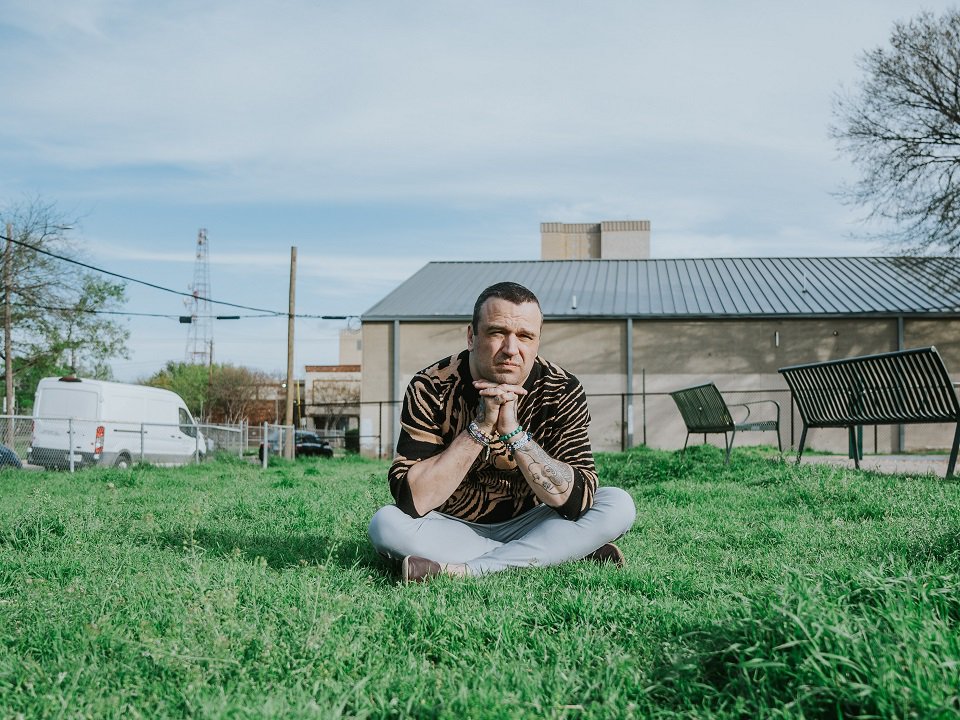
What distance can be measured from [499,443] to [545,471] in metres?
0.22

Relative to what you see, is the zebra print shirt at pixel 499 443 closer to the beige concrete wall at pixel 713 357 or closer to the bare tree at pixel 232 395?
the beige concrete wall at pixel 713 357

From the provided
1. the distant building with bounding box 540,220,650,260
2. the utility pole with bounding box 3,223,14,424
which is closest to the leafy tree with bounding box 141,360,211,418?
the utility pole with bounding box 3,223,14,424

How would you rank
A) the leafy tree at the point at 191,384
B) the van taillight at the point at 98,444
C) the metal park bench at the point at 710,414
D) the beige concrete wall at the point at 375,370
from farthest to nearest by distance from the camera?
the leafy tree at the point at 191,384 < the beige concrete wall at the point at 375,370 < the van taillight at the point at 98,444 < the metal park bench at the point at 710,414

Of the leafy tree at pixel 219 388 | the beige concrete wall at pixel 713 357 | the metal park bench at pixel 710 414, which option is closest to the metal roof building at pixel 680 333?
the beige concrete wall at pixel 713 357

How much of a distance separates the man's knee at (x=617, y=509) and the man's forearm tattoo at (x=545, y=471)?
0.93 feet

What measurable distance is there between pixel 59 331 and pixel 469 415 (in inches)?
1343

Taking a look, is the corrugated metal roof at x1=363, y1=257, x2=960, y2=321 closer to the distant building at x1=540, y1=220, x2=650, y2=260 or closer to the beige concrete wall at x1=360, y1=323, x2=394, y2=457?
the beige concrete wall at x1=360, y1=323, x2=394, y2=457

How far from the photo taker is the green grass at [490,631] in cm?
181

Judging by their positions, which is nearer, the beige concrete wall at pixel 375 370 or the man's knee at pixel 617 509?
the man's knee at pixel 617 509

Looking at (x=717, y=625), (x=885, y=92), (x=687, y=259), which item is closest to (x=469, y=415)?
(x=717, y=625)

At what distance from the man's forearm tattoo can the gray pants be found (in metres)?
0.22

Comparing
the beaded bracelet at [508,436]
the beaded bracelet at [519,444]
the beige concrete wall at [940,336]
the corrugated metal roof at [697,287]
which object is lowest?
the beaded bracelet at [519,444]

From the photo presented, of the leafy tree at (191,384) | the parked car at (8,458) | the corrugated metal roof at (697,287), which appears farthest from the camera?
the leafy tree at (191,384)

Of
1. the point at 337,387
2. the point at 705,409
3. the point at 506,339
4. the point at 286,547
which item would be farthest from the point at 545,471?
A: the point at 337,387
